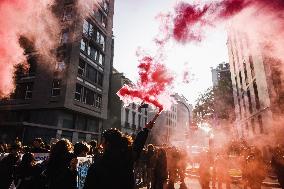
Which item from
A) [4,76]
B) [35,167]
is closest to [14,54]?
[4,76]

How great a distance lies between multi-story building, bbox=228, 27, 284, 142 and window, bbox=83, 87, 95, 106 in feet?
57.6

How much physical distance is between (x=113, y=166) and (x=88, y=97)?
2728 cm

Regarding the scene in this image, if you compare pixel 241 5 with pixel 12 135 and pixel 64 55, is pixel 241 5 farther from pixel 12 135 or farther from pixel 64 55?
pixel 12 135

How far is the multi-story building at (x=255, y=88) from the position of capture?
55.4 ft

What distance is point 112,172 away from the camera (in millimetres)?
2736

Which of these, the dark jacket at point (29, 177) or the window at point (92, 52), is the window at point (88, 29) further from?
the dark jacket at point (29, 177)

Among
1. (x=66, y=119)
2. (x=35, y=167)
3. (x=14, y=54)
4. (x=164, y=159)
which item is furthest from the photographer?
(x=66, y=119)

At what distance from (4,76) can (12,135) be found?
1165cm

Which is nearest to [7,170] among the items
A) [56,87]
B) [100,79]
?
[56,87]

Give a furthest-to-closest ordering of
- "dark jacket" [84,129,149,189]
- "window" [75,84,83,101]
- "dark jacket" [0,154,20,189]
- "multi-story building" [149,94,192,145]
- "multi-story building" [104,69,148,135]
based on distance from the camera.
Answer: "multi-story building" [149,94,192,145] → "multi-story building" [104,69,148,135] → "window" [75,84,83,101] → "dark jacket" [0,154,20,189] → "dark jacket" [84,129,149,189]

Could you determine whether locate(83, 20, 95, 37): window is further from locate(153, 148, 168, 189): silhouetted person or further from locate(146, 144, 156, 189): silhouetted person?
locate(153, 148, 168, 189): silhouetted person

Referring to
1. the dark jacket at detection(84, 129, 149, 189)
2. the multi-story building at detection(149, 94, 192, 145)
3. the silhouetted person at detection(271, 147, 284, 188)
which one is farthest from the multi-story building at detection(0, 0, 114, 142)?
the multi-story building at detection(149, 94, 192, 145)

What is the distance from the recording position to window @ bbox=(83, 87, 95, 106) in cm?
2862

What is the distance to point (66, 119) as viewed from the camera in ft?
85.0
